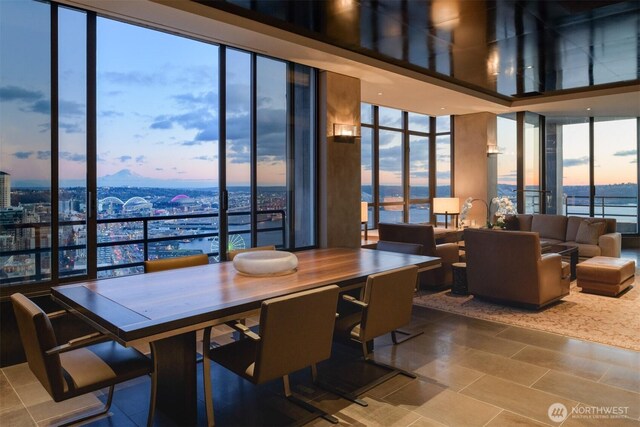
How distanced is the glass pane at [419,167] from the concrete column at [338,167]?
333cm

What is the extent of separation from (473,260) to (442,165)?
16.3 feet

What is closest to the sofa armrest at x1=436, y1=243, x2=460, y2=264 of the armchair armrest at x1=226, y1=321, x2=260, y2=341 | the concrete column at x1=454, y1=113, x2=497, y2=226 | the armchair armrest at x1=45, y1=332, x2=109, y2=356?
the concrete column at x1=454, y1=113, x2=497, y2=226

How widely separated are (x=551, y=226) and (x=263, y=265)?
6.34 meters

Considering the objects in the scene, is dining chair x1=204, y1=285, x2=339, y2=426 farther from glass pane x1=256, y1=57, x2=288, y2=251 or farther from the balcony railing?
glass pane x1=256, y1=57, x2=288, y2=251

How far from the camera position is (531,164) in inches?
385

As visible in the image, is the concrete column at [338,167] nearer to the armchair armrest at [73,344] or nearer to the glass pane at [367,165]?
the glass pane at [367,165]

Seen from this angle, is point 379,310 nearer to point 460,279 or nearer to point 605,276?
point 460,279

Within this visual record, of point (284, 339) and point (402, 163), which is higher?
point (402, 163)

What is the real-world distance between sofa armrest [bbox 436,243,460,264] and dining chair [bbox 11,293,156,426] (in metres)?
4.04

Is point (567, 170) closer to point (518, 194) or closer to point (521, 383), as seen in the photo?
point (518, 194)

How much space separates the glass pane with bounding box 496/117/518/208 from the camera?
30.8ft

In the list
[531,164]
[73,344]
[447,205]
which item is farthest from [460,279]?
[531,164]

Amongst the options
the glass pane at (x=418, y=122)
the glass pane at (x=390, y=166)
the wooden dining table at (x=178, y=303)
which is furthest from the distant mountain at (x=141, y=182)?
the glass pane at (x=418, y=122)

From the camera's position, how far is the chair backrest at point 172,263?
128 inches
